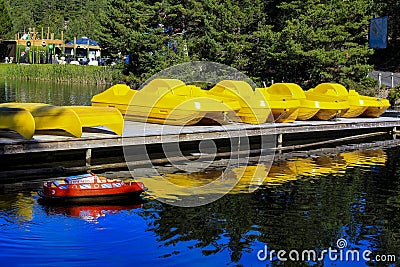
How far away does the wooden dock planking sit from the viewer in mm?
13469

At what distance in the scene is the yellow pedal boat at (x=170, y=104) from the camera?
55.8 ft

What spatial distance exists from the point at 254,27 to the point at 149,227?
2427 centimetres

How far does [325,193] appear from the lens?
13.0m

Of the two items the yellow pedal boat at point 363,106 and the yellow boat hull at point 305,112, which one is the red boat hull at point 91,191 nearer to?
the yellow boat hull at point 305,112

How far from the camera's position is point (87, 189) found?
37.1ft

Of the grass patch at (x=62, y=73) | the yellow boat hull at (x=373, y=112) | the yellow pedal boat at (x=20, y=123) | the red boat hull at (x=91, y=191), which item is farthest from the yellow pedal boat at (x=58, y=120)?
the grass patch at (x=62, y=73)

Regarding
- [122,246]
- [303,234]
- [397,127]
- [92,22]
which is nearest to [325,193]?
[303,234]

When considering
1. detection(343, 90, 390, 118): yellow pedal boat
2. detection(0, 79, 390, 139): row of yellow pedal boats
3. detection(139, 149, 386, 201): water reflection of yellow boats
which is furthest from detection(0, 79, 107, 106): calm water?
detection(139, 149, 386, 201): water reflection of yellow boats

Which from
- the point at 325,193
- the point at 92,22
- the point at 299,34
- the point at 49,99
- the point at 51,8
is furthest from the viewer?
the point at 51,8

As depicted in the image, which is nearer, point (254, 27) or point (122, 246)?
point (122, 246)

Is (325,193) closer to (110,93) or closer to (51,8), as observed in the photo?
(110,93)

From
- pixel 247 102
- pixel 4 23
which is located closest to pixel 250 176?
pixel 247 102

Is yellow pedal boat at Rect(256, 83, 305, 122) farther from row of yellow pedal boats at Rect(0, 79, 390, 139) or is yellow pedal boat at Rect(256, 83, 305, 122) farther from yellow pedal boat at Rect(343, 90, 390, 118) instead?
yellow pedal boat at Rect(343, 90, 390, 118)

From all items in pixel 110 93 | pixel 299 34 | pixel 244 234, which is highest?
pixel 299 34
